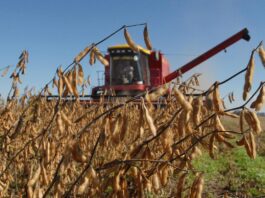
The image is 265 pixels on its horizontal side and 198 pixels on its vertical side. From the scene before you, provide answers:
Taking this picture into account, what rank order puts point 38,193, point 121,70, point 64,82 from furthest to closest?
point 121,70
point 64,82
point 38,193

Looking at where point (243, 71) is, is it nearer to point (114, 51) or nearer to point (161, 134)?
point (161, 134)

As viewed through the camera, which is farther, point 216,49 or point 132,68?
point 216,49

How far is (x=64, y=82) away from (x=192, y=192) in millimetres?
735

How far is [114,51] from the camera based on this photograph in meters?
17.1

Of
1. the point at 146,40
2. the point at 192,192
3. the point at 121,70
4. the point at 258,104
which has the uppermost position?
the point at 121,70

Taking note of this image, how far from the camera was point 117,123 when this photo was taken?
5.29ft

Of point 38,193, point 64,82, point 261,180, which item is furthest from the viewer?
point 261,180

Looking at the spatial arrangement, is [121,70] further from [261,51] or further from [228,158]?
[261,51]

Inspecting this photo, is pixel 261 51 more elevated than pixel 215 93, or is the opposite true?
pixel 261 51

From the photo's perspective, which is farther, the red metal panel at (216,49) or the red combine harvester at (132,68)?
the red metal panel at (216,49)

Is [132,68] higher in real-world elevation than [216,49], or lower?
lower

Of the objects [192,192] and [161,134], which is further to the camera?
[161,134]

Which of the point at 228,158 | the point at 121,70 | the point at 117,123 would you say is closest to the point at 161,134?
the point at 117,123

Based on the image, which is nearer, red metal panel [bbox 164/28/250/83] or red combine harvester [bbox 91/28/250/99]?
red combine harvester [bbox 91/28/250/99]
